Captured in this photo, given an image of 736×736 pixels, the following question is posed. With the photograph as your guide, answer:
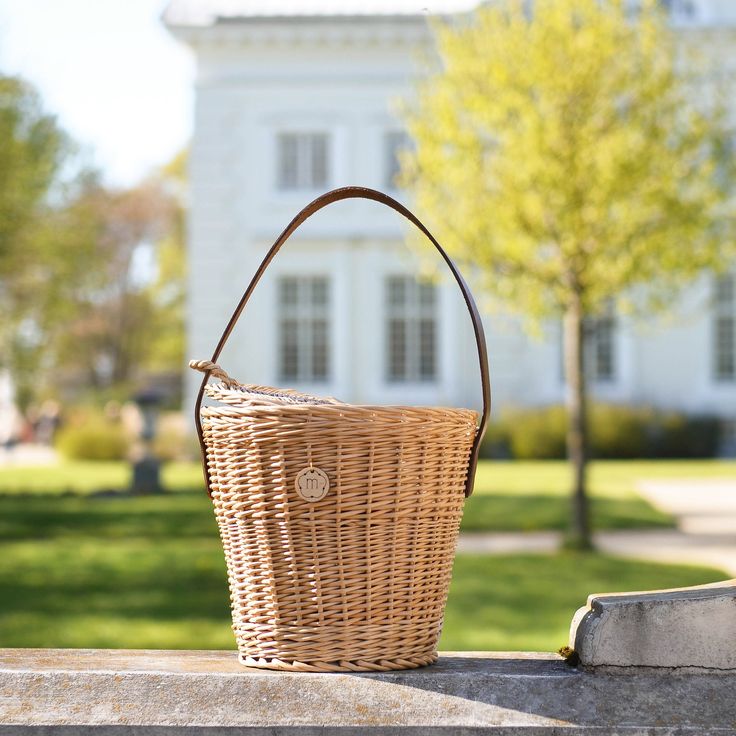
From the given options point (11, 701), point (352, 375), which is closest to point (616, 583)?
point (11, 701)

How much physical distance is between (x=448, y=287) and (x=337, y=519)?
16.4 meters

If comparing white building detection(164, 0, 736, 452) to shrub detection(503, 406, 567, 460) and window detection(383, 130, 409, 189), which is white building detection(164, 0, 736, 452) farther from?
shrub detection(503, 406, 567, 460)

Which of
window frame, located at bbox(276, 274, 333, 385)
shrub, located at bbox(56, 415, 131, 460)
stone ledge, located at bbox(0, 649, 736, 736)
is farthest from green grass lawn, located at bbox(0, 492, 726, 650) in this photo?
shrub, located at bbox(56, 415, 131, 460)

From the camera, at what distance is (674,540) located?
928 cm

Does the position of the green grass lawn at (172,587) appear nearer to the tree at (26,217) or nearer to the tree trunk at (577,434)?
the tree trunk at (577,434)

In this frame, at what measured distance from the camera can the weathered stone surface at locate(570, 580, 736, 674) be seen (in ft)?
6.38

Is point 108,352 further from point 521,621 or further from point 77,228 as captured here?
point 521,621

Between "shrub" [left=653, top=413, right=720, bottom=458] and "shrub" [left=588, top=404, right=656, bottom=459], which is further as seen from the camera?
"shrub" [left=653, top=413, right=720, bottom=458]

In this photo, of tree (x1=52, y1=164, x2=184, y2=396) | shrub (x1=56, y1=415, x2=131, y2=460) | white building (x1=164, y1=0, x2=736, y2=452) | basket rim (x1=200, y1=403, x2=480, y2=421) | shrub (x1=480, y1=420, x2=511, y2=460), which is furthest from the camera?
tree (x1=52, y1=164, x2=184, y2=396)

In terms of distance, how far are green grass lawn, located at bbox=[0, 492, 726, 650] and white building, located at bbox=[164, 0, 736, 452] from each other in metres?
8.63

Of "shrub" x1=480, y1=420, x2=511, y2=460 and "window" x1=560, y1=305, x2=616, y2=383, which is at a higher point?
"window" x1=560, y1=305, x2=616, y2=383

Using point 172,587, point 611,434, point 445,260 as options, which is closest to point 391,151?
point 611,434

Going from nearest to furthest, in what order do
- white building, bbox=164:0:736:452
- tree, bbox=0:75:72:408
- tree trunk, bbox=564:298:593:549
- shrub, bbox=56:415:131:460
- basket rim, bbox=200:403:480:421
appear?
1. basket rim, bbox=200:403:480:421
2. tree trunk, bbox=564:298:593:549
3. tree, bbox=0:75:72:408
4. white building, bbox=164:0:736:452
5. shrub, bbox=56:415:131:460

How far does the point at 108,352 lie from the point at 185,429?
16.3m
